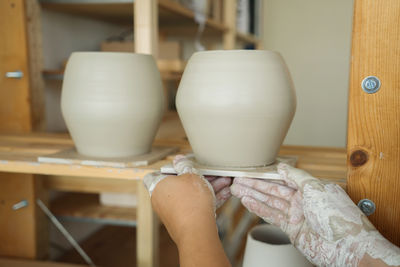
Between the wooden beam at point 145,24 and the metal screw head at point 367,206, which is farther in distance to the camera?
the wooden beam at point 145,24

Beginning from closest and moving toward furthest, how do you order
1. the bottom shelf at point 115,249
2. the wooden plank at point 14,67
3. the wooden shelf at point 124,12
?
1. the wooden plank at point 14,67
2. the wooden shelf at point 124,12
3. the bottom shelf at point 115,249

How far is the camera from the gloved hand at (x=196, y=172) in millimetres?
→ 658

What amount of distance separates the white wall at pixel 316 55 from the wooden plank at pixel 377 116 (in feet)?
8.77

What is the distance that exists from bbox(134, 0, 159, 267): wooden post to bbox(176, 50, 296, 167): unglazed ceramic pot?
414mm

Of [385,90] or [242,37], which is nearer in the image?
[385,90]

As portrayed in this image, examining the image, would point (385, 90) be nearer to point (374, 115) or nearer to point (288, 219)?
→ point (374, 115)

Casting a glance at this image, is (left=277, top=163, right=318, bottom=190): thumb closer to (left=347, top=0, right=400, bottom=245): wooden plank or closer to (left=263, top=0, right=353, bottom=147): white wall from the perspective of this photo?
(left=347, top=0, right=400, bottom=245): wooden plank

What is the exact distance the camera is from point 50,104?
147 centimetres

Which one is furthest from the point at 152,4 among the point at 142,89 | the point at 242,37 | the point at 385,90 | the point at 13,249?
the point at 242,37

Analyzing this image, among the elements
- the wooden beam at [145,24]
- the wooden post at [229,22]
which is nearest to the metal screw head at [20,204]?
the wooden beam at [145,24]

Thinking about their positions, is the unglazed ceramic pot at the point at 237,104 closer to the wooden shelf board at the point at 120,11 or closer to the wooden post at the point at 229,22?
the wooden shelf board at the point at 120,11

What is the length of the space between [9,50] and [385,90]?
104cm

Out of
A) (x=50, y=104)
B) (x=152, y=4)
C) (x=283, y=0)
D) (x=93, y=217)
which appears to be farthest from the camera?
(x=283, y=0)

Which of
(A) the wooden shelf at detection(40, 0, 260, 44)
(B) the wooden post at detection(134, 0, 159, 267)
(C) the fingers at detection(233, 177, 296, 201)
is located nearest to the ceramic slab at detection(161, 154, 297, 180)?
(C) the fingers at detection(233, 177, 296, 201)
